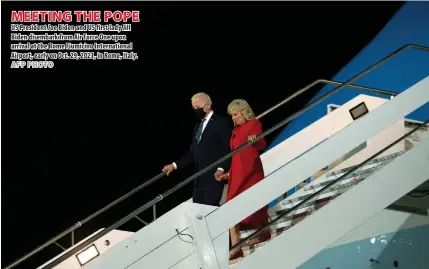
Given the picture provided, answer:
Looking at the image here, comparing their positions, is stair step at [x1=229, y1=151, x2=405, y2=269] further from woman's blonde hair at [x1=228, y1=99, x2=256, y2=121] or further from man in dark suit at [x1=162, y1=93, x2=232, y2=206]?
woman's blonde hair at [x1=228, y1=99, x2=256, y2=121]

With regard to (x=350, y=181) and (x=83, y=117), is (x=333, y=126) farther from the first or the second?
(x=83, y=117)

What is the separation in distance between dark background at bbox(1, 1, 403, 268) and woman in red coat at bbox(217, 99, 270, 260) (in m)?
3.94

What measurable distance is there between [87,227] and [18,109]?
191 cm

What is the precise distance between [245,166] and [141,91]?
4.17 meters

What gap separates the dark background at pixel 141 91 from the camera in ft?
32.3

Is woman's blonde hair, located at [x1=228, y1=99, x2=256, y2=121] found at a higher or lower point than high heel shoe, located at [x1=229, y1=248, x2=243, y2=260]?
higher

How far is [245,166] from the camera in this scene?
628 cm

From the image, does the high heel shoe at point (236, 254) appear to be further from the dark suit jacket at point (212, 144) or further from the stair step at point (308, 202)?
the dark suit jacket at point (212, 144)

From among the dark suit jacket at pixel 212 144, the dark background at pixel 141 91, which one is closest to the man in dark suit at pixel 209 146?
the dark suit jacket at pixel 212 144

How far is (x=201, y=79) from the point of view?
10.4 m

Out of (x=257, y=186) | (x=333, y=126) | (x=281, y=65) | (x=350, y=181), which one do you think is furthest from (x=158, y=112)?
(x=257, y=186)

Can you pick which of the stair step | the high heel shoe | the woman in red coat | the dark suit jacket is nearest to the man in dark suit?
the dark suit jacket

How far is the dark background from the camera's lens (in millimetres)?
9859

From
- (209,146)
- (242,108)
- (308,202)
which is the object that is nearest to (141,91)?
(209,146)
